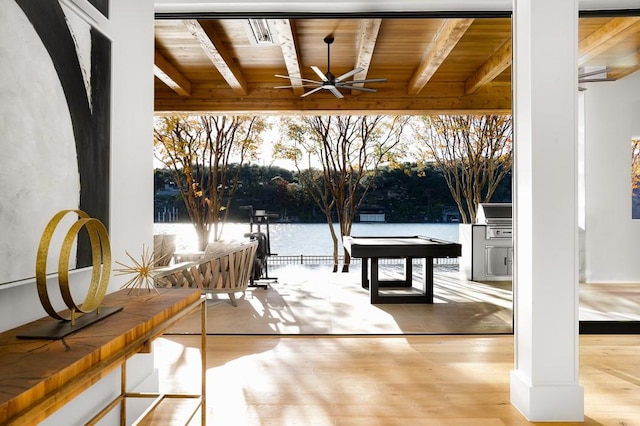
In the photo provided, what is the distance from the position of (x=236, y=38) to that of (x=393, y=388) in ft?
13.2

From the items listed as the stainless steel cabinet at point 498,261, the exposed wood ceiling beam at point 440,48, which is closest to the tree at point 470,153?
the stainless steel cabinet at point 498,261

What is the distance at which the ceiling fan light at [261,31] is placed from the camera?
13.4 ft

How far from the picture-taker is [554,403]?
86.5 inches

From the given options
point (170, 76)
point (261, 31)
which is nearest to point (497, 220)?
point (261, 31)

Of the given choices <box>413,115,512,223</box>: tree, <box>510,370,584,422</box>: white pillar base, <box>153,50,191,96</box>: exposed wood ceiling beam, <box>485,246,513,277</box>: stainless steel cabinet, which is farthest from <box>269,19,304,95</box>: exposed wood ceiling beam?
<box>485,246,513,277</box>: stainless steel cabinet

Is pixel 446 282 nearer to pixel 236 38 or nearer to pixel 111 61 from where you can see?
pixel 236 38

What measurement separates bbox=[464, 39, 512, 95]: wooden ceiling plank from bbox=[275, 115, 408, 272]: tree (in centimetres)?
210

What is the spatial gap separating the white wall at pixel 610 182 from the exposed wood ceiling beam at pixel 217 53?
12.0 ft

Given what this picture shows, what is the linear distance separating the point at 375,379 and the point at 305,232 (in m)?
5.88

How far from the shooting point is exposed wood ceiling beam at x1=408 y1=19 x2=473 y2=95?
4020mm

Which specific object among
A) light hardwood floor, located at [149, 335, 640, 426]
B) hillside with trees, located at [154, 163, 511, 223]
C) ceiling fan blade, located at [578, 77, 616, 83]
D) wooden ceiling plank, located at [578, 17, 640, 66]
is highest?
wooden ceiling plank, located at [578, 17, 640, 66]

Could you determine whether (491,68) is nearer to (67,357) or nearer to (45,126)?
(45,126)

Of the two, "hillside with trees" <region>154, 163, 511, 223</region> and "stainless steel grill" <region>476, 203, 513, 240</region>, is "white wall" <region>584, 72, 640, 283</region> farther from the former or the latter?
"hillside with trees" <region>154, 163, 511, 223</region>

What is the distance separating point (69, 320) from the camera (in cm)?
127
